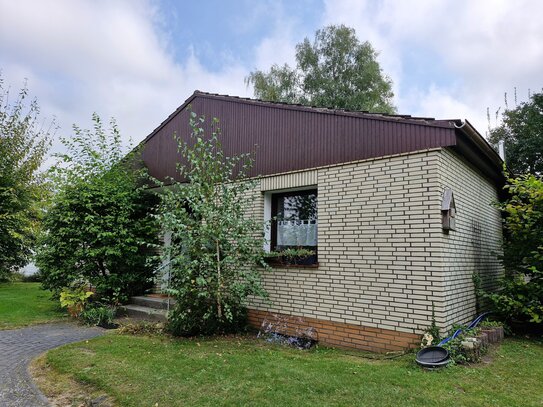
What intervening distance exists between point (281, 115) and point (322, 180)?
1.73 m

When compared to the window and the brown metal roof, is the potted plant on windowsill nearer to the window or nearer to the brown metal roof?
the window

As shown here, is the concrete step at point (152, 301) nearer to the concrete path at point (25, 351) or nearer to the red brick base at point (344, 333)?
the concrete path at point (25, 351)

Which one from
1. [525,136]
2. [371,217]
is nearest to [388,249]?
[371,217]

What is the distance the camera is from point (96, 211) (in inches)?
334

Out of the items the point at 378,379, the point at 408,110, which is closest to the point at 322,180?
the point at 378,379

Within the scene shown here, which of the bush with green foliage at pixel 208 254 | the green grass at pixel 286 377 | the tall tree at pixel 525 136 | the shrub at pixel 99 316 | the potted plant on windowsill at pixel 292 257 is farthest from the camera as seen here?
the tall tree at pixel 525 136

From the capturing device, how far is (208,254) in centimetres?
564

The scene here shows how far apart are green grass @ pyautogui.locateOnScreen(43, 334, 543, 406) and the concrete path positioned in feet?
1.34

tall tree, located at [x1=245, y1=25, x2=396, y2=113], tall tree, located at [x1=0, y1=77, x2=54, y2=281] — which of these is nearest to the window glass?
tall tree, located at [x1=0, y1=77, x2=54, y2=281]

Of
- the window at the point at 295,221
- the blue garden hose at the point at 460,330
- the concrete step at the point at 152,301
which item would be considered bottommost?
the concrete step at the point at 152,301

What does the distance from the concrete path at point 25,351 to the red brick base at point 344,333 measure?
3.47 m

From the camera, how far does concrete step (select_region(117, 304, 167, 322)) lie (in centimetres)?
737

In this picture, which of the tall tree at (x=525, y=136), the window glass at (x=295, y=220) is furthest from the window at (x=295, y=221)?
the tall tree at (x=525, y=136)

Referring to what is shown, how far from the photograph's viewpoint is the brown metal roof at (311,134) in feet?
16.6
